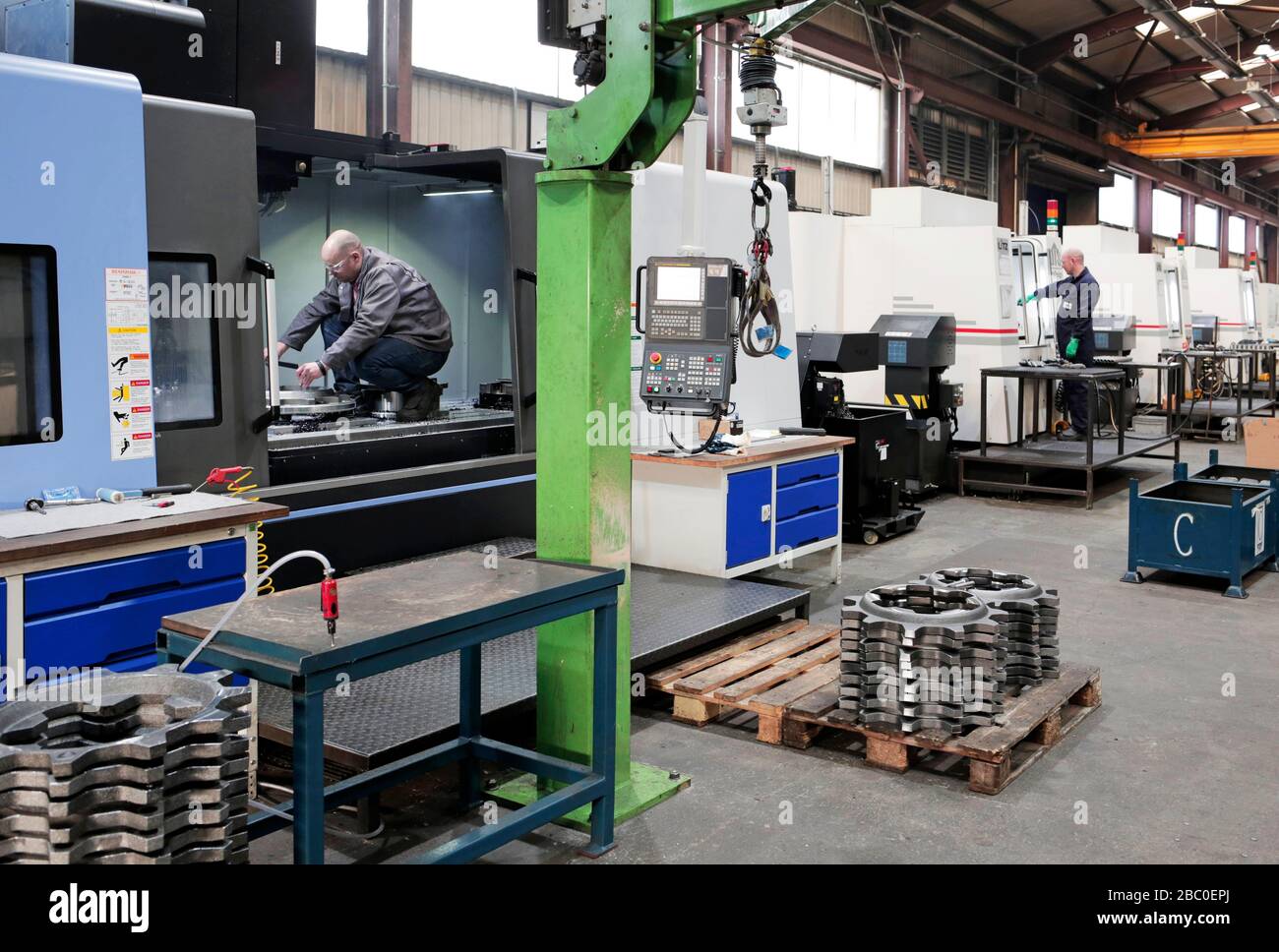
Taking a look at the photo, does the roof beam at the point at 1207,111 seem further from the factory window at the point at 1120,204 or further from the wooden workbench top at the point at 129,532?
the wooden workbench top at the point at 129,532

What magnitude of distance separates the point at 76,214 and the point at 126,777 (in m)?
1.75

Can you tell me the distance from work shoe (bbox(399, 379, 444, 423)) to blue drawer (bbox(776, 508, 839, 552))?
1.66 meters

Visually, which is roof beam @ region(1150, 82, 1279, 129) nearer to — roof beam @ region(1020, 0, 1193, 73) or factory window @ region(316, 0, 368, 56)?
roof beam @ region(1020, 0, 1193, 73)

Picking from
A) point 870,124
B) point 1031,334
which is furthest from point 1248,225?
point 1031,334

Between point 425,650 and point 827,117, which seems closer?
point 425,650

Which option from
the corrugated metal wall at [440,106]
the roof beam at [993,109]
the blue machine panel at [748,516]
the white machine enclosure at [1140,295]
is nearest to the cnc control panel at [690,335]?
the blue machine panel at [748,516]

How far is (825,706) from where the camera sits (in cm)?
376

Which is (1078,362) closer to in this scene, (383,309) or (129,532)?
(383,309)

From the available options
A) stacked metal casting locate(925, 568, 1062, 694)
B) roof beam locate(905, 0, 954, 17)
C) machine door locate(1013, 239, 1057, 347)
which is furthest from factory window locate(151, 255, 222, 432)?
roof beam locate(905, 0, 954, 17)

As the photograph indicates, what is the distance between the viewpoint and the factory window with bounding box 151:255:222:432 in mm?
3592

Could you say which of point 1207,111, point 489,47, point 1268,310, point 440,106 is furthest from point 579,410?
point 1207,111

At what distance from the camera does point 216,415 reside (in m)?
3.76
